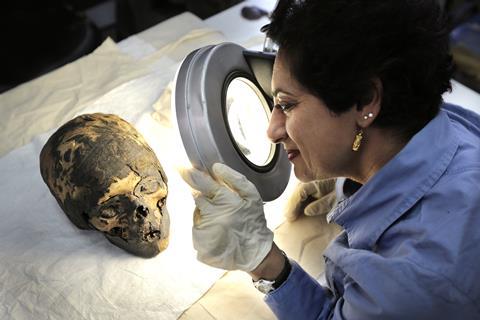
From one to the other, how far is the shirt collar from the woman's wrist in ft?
0.74

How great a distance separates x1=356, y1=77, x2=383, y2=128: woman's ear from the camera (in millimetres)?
933

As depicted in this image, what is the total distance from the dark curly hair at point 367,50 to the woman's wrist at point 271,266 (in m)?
0.44

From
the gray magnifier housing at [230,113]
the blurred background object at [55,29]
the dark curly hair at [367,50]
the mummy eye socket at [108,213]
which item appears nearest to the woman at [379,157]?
the dark curly hair at [367,50]

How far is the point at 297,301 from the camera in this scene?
3.90ft

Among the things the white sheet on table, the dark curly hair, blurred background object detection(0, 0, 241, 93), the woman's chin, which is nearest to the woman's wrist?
the woman's chin

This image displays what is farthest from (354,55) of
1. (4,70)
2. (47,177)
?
(4,70)

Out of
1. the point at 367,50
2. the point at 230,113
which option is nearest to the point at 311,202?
the point at 230,113

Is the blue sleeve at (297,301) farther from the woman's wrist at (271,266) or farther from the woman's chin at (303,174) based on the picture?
the woman's chin at (303,174)

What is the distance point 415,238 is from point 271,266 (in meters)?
0.40

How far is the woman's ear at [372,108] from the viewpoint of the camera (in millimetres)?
933

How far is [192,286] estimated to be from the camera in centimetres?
147

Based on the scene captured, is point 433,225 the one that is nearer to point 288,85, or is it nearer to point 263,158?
point 288,85

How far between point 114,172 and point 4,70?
134 centimetres

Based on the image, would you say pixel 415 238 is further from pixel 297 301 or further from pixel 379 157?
pixel 297 301
